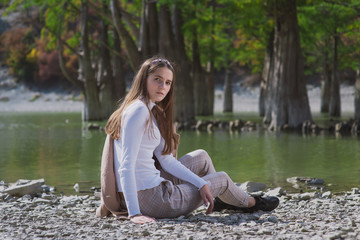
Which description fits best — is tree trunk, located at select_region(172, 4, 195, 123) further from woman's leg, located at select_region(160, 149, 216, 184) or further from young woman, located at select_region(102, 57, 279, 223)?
young woman, located at select_region(102, 57, 279, 223)

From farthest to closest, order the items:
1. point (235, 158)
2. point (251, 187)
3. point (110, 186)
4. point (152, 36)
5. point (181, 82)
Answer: point (181, 82), point (152, 36), point (235, 158), point (251, 187), point (110, 186)

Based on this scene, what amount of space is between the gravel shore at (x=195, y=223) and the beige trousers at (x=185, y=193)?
0.11 meters

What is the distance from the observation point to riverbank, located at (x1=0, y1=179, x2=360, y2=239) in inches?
189

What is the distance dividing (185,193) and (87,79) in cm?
2405

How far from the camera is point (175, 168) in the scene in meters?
5.59

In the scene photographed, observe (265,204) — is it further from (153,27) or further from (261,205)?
(153,27)

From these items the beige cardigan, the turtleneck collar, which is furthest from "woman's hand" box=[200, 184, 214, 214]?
the turtleneck collar

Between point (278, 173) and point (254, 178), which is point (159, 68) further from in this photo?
point (278, 173)

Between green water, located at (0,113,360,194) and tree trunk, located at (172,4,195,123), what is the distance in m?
6.55

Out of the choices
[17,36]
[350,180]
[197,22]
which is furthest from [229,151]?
[17,36]

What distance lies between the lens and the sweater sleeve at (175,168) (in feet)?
18.1

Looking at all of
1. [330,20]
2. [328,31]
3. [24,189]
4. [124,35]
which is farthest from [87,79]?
[24,189]

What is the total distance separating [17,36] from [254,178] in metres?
64.6

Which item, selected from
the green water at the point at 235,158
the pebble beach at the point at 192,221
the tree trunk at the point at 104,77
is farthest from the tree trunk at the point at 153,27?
the pebble beach at the point at 192,221
